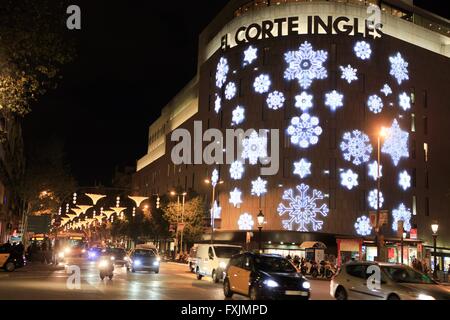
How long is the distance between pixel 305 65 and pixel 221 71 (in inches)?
549

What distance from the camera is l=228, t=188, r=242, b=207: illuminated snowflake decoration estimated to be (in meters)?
66.9

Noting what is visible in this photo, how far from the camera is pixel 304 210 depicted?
61.1 m

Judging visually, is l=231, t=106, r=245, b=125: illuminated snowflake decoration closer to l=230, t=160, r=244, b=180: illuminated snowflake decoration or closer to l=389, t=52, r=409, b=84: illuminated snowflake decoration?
l=230, t=160, r=244, b=180: illuminated snowflake decoration

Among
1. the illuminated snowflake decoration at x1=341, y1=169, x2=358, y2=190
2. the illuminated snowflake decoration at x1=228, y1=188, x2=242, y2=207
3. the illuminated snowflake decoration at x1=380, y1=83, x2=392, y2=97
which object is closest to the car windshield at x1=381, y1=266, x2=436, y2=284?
the illuminated snowflake decoration at x1=341, y1=169, x2=358, y2=190

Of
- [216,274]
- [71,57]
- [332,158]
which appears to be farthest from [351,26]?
[71,57]

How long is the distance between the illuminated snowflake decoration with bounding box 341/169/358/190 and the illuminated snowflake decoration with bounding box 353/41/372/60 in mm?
13634

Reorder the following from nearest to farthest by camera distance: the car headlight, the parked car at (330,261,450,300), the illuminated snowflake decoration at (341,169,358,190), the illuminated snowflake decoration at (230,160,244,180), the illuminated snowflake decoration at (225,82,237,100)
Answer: the parked car at (330,261,450,300)
the car headlight
the illuminated snowflake decoration at (341,169,358,190)
the illuminated snowflake decoration at (230,160,244,180)
the illuminated snowflake decoration at (225,82,237,100)

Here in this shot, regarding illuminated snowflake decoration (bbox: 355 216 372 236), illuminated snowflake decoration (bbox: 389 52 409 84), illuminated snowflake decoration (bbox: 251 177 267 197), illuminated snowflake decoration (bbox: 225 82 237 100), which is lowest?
illuminated snowflake decoration (bbox: 355 216 372 236)

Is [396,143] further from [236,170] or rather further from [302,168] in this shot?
[236,170]

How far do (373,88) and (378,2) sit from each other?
12.9 m

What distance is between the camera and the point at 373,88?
63.9 metres

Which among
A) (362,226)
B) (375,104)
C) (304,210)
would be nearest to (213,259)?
(304,210)

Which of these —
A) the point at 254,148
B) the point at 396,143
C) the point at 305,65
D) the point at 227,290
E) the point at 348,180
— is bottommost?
the point at 227,290

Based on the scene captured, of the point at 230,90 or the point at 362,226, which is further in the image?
the point at 230,90
